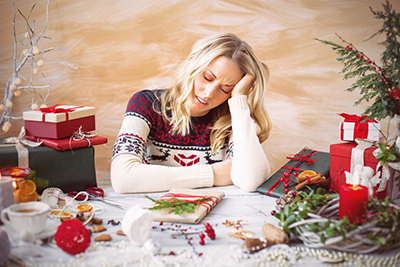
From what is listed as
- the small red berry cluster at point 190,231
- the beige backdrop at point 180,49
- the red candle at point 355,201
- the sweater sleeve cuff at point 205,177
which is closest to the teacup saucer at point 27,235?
the small red berry cluster at point 190,231

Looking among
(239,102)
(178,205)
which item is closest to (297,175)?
(239,102)

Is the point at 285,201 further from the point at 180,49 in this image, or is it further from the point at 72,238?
the point at 180,49

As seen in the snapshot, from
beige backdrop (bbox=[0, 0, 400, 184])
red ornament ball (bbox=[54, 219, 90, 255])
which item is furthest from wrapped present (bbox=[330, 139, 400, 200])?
beige backdrop (bbox=[0, 0, 400, 184])

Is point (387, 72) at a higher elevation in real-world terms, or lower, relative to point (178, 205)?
higher

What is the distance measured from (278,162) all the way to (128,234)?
1.80 metres

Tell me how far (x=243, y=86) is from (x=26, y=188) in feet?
3.28

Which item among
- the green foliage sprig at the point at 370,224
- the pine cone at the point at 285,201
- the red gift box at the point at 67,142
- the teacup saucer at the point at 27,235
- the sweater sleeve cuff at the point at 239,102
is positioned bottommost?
the teacup saucer at the point at 27,235

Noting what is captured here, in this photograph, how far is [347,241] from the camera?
2.51ft

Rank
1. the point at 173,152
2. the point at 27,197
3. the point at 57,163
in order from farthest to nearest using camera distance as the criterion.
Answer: the point at 173,152 → the point at 57,163 → the point at 27,197

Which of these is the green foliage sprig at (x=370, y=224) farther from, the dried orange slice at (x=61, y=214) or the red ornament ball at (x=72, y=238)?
the dried orange slice at (x=61, y=214)

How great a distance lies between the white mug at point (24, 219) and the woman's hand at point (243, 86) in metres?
0.98

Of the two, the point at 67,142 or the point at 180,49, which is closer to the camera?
the point at 67,142

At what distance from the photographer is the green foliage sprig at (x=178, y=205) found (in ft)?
3.26

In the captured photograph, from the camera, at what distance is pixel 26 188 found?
983 millimetres
